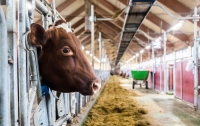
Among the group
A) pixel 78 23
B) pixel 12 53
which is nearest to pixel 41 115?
pixel 12 53

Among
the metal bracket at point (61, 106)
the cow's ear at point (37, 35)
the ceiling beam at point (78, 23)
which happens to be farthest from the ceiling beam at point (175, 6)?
the cow's ear at point (37, 35)

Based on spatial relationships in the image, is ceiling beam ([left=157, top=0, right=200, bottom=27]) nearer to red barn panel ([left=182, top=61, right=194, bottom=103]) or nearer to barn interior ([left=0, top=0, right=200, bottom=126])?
barn interior ([left=0, top=0, right=200, bottom=126])

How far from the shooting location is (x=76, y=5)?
12984 millimetres

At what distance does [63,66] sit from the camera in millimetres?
1793

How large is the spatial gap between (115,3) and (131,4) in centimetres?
685

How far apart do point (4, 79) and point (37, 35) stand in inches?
17.2

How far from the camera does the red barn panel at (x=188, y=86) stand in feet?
21.7

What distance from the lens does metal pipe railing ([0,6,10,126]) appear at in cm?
129

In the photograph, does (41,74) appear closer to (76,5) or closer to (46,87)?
(46,87)

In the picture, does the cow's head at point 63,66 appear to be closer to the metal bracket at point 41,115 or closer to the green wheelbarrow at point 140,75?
the metal bracket at point 41,115

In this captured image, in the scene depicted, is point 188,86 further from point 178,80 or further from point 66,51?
point 66,51

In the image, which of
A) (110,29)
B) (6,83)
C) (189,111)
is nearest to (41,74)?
(6,83)

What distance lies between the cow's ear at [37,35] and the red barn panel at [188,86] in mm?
5614

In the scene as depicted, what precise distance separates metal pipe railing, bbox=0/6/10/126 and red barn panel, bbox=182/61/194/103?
19.5ft
